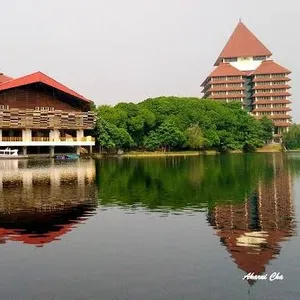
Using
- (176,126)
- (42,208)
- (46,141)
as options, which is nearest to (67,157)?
(46,141)

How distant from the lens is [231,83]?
291 ft

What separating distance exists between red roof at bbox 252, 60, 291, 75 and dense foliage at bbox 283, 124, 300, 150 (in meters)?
13.0

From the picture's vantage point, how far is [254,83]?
8781 cm

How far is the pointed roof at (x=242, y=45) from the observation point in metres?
93.5

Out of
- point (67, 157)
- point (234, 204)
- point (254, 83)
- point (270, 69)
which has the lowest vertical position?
point (234, 204)

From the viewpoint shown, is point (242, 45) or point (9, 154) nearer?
point (9, 154)

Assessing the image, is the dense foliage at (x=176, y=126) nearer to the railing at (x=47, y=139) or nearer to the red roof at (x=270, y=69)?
the railing at (x=47, y=139)

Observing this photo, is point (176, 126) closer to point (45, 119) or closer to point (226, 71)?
point (45, 119)

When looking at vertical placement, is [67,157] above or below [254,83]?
below

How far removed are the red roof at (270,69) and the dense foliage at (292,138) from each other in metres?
13.0

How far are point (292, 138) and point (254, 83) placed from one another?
50.5ft

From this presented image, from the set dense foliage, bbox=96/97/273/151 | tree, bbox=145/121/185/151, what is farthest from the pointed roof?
tree, bbox=145/121/185/151

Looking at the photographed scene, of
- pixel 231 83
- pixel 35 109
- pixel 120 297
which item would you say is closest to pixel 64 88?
pixel 35 109

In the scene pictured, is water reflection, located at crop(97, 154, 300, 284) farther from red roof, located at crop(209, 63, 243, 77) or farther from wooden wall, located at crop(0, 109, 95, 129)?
red roof, located at crop(209, 63, 243, 77)
